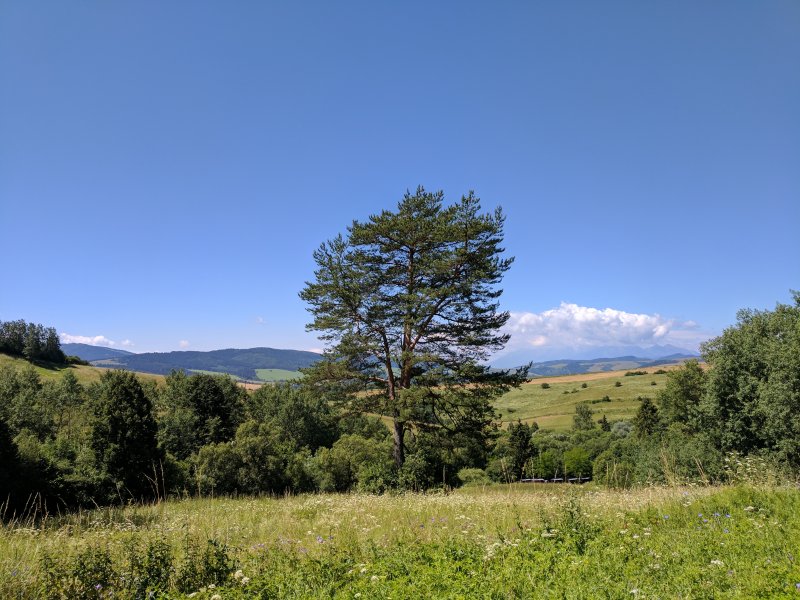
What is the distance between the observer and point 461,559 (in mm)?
4996

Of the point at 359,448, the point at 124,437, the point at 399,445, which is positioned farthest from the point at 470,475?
the point at 124,437

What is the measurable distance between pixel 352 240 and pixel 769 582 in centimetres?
1820

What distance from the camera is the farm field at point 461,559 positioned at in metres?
4.02

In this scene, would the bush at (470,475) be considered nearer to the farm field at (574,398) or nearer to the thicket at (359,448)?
the thicket at (359,448)

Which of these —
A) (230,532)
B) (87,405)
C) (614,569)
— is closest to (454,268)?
(230,532)

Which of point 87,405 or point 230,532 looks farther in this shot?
point 87,405

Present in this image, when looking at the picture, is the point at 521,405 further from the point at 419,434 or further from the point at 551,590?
the point at 551,590

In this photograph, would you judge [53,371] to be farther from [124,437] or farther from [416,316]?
[416,316]

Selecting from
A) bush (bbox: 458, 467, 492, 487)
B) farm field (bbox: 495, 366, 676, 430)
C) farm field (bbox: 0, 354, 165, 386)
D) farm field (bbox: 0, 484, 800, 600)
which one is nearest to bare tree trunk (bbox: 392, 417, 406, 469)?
farm field (bbox: 0, 484, 800, 600)

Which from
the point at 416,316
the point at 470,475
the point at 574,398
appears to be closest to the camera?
the point at 416,316

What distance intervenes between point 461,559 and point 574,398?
411 feet

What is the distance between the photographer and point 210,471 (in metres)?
31.9

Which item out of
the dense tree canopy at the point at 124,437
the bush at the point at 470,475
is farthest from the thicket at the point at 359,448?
the bush at the point at 470,475

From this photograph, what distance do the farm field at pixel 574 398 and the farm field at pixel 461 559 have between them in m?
77.7
